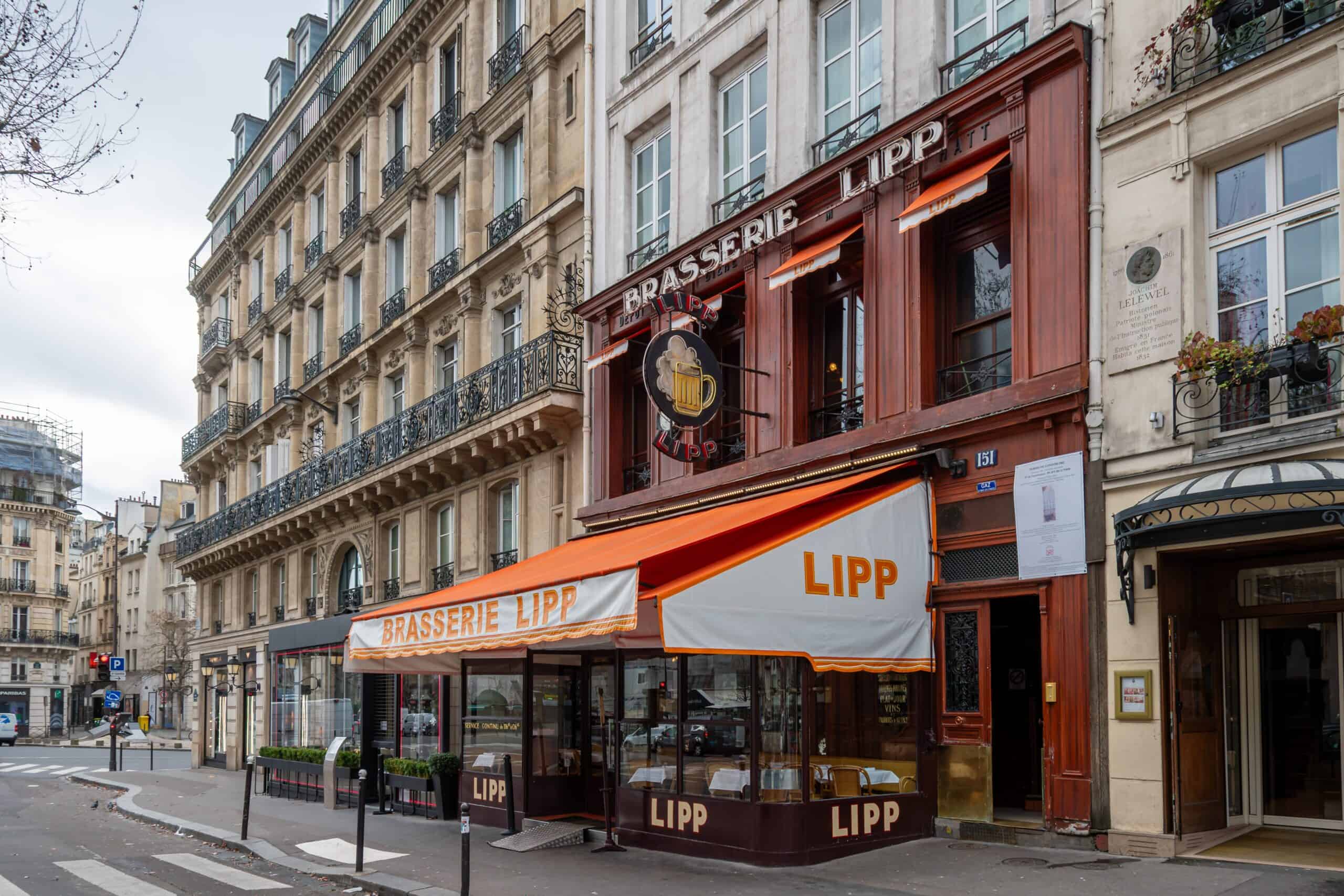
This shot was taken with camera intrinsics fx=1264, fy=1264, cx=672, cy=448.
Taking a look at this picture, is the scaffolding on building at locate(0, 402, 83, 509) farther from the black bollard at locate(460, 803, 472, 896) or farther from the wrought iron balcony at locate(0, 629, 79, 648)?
the black bollard at locate(460, 803, 472, 896)

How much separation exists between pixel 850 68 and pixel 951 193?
3.50 metres

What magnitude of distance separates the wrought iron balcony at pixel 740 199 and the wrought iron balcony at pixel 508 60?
279 inches

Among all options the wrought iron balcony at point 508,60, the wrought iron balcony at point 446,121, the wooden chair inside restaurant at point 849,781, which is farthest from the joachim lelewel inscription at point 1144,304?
the wrought iron balcony at point 446,121

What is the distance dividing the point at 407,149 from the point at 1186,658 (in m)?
20.7

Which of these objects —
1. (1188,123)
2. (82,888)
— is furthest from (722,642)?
(82,888)

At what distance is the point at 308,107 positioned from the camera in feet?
109

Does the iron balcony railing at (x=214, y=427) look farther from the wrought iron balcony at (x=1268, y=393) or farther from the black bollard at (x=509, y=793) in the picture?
the wrought iron balcony at (x=1268, y=393)

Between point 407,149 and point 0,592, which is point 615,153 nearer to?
point 407,149

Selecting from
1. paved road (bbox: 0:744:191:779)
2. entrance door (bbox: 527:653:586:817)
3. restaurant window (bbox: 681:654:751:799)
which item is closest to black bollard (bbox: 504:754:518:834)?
entrance door (bbox: 527:653:586:817)

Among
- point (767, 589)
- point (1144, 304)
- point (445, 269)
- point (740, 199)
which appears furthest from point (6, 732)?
point (1144, 304)

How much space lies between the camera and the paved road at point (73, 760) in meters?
34.6

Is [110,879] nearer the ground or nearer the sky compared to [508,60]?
nearer the ground

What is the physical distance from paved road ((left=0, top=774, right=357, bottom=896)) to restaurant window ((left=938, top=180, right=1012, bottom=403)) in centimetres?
812

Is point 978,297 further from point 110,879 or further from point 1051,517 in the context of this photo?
point 110,879
